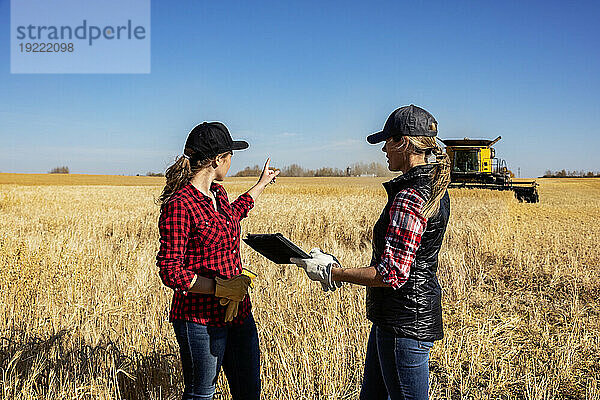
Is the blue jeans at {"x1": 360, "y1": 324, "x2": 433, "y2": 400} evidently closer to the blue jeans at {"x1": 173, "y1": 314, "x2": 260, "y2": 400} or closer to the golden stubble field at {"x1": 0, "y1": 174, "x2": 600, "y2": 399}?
the blue jeans at {"x1": 173, "y1": 314, "x2": 260, "y2": 400}

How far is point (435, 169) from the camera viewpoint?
90.0 inches

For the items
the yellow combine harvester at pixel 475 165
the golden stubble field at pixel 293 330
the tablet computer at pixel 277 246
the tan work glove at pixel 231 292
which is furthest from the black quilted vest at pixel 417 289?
the yellow combine harvester at pixel 475 165

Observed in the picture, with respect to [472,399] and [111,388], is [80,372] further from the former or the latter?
[472,399]

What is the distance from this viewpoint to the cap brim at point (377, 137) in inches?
96.2

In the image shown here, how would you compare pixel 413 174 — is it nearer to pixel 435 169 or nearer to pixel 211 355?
pixel 435 169

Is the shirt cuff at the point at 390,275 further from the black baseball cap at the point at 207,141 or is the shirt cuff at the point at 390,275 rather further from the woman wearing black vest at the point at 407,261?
the black baseball cap at the point at 207,141

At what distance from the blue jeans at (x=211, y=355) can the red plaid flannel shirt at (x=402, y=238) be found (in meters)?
0.96

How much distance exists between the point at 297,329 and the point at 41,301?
2.66 metres

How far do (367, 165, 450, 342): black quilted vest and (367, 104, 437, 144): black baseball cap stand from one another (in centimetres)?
Result: 19

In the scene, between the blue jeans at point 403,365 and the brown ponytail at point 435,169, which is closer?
the brown ponytail at point 435,169

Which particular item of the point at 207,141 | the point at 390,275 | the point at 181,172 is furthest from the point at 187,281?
the point at 390,275

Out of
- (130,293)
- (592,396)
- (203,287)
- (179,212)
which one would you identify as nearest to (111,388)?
(203,287)

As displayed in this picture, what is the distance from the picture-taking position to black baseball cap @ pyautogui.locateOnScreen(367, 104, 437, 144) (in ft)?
7.69

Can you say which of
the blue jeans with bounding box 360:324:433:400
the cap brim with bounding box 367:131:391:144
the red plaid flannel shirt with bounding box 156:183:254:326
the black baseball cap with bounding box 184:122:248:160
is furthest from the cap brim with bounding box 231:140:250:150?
the blue jeans with bounding box 360:324:433:400
